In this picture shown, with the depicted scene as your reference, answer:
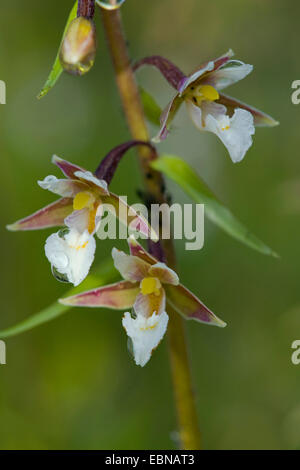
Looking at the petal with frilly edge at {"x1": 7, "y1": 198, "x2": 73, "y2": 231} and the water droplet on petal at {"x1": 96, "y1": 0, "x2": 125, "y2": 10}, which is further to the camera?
the petal with frilly edge at {"x1": 7, "y1": 198, "x2": 73, "y2": 231}

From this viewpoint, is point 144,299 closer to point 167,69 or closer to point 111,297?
point 111,297

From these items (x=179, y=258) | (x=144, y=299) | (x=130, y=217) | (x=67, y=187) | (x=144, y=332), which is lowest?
(x=144, y=332)

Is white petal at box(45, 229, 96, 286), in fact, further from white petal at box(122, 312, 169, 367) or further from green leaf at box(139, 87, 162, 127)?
green leaf at box(139, 87, 162, 127)

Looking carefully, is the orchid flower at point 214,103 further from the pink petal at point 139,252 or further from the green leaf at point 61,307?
the green leaf at point 61,307

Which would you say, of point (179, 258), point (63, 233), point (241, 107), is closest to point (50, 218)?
point (63, 233)

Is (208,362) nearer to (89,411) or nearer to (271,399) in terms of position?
(271,399)

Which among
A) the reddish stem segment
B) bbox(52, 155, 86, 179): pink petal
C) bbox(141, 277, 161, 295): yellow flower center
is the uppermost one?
the reddish stem segment

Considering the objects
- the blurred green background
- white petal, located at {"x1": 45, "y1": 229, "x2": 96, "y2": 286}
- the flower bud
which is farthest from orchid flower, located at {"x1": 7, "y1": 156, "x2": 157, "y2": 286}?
the blurred green background
